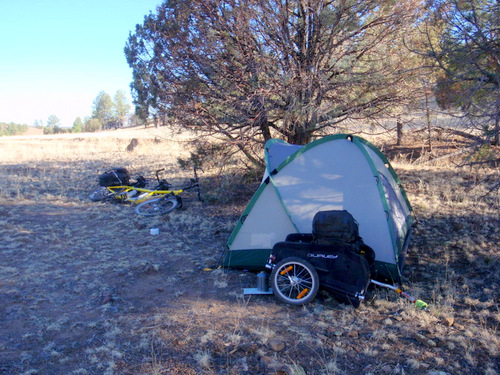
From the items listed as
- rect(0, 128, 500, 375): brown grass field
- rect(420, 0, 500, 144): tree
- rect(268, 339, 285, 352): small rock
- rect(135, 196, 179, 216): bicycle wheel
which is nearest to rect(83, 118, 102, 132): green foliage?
rect(0, 128, 500, 375): brown grass field

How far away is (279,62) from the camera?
8.62 metres

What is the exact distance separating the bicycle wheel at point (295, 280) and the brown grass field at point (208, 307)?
135 millimetres

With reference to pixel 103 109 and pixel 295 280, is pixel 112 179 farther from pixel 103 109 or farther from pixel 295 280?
pixel 103 109

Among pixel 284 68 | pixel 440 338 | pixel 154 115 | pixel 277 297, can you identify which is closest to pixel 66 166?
pixel 154 115

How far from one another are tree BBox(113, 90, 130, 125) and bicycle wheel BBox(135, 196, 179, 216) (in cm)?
6286

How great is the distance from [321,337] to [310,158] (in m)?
2.82

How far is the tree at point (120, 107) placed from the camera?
68.8 meters

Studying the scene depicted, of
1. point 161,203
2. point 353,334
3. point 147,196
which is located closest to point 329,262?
point 353,334

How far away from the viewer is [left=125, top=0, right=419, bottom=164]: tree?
8.34 m

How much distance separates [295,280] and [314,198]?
1450 millimetres

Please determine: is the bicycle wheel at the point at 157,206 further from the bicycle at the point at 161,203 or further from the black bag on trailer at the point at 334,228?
the black bag on trailer at the point at 334,228

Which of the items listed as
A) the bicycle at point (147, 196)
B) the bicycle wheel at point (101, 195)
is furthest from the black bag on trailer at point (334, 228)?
the bicycle wheel at point (101, 195)

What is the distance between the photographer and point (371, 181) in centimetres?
576

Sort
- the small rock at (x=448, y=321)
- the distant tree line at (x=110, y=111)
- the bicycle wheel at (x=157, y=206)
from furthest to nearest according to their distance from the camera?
the distant tree line at (x=110, y=111)
the bicycle wheel at (x=157, y=206)
the small rock at (x=448, y=321)
